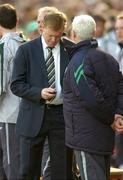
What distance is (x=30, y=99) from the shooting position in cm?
888

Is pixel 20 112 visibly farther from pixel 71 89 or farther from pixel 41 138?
pixel 71 89

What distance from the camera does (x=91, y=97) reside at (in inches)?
319

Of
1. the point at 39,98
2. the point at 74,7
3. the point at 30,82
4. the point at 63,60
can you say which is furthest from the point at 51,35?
the point at 74,7

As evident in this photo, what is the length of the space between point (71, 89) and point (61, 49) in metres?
0.97

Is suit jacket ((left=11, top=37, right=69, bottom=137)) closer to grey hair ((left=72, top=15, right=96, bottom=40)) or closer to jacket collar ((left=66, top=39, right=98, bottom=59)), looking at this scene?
jacket collar ((left=66, top=39, right=98, bottom=59))

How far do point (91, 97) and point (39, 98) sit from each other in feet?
2.85

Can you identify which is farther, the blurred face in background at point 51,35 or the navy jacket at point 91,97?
the blurred face in background at point 51,35

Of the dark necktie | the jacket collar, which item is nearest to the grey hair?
the jacket collar

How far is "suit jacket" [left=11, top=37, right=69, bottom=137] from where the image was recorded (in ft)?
29.1

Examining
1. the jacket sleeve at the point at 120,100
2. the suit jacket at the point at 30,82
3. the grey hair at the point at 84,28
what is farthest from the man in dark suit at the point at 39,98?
the jacket sleeve at the point at 120,100

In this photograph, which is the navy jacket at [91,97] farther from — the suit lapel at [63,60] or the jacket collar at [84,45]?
the suit lapel at [63,60]

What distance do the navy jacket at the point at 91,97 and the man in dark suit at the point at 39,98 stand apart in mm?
615

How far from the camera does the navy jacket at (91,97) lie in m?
8.12

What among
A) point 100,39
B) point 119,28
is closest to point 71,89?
point 119,28
